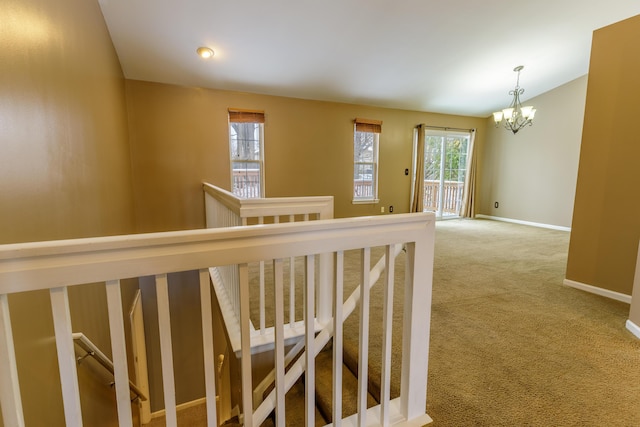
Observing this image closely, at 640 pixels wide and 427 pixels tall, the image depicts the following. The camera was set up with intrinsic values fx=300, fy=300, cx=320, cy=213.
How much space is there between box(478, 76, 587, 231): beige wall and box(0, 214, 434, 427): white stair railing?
581 centimetres

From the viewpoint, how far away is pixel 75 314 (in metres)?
1.54

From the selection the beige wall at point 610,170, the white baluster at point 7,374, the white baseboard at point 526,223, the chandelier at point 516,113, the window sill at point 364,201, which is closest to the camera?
the white baluster at point 7,374

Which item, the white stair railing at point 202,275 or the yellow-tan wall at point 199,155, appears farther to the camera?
the yellow-tan wall at point 199,155

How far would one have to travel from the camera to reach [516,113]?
5.40 meters

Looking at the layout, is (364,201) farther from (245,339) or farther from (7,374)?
(7,374)

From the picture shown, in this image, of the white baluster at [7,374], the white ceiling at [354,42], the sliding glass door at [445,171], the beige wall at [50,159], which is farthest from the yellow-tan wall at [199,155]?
the white baluster at [7,374]

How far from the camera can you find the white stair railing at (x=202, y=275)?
660mm

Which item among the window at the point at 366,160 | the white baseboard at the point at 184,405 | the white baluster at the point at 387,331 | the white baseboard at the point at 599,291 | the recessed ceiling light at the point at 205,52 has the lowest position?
the white baseboard at the point at 184,405

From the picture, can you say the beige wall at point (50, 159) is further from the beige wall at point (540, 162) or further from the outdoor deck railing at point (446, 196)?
the beige wall at point (540, 162)

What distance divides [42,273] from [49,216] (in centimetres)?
99

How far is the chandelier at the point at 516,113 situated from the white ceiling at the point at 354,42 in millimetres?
333

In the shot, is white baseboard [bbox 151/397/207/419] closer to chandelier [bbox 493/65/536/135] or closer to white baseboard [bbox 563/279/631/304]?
white baseboard [bbox 563/279/631/304]

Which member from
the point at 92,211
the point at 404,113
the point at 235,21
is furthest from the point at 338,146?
the point at 92,211

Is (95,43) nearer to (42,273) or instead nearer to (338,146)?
(42,273)
